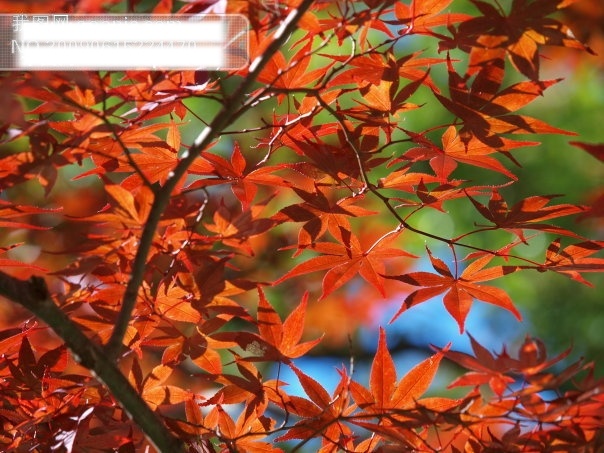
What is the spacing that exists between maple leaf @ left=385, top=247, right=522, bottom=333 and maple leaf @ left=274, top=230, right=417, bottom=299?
0.03m

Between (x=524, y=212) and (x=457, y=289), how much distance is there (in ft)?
0.35

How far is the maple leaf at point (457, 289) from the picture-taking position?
0.77 m

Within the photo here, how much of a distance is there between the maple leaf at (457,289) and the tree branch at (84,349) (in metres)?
0.27

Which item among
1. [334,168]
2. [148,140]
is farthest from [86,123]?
[334,168]

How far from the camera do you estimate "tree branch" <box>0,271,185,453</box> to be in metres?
0.58

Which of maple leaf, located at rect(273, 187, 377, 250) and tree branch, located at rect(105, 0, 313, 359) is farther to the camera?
maple leaf, located at rect(273, 187, 377, 250)

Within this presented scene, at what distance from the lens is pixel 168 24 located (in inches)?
26.0

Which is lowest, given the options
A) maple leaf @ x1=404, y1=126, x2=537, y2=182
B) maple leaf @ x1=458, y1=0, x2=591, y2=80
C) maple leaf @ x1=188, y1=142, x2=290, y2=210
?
maple leaf @ x1=188, y1=142, x2=290, y2=210

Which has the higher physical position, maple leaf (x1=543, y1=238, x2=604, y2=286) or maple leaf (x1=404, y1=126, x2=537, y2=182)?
maple leaf (x1=404, y1=126, x2=537, y2=182)

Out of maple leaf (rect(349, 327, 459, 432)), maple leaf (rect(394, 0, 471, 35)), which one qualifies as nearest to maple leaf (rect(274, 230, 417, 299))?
maple leaf (rect(349, 327, 459, 432))

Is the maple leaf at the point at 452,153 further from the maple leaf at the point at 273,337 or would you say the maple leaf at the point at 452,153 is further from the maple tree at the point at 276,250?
the maple leaf at the point at 273,337

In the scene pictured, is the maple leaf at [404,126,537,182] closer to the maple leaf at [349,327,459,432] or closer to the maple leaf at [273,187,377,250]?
the maple leaf at [273,187,377,250]

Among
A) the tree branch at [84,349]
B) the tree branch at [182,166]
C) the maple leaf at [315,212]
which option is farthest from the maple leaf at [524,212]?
the tree branch at [84,349]

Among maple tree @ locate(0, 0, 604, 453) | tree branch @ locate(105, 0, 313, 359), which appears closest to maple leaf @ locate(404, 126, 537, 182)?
maple tree @ locate(0, 0, 604, 453)
